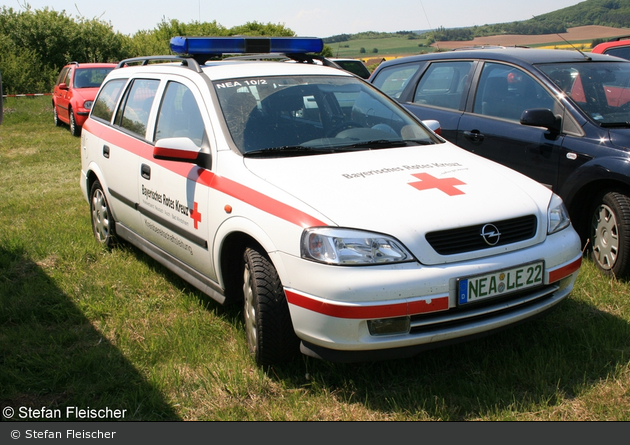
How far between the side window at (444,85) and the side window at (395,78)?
240mm

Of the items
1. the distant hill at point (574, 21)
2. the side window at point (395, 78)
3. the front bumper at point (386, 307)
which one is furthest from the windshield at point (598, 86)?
the distant hill at point (574, 21)

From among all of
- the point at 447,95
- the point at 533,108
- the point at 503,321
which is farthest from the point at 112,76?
the point at 503,321

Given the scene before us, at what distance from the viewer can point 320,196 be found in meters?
2.97

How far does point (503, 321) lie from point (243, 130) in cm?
183

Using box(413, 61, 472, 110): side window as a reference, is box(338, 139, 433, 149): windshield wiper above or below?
below

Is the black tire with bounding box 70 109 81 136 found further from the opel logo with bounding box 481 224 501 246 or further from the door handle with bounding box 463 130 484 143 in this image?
the opel logo with bounding box 481 224 501 246

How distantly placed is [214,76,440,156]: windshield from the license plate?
125cm

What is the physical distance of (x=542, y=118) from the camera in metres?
4.50

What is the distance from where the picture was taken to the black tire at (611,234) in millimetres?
4082

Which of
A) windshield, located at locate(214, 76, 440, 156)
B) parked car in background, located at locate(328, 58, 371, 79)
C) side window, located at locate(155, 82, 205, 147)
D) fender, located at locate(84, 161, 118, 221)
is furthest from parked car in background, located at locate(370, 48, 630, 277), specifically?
parked car in background, located at locate(328, 58, 371, 79)

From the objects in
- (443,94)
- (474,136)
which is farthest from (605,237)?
(443,94)

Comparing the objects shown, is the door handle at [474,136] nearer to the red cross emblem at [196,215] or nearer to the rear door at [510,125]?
the rear door at [510,125]

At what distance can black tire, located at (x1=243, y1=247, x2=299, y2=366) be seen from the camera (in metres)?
3.02

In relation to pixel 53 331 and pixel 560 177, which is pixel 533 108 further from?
pixel 53 331
